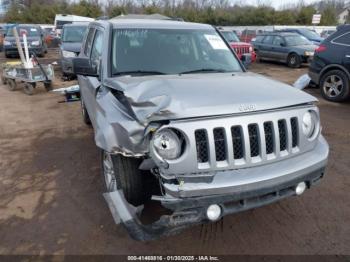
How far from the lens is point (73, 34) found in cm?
1345

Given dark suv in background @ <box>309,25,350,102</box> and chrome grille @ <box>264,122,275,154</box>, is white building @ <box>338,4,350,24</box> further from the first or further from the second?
chrome grille @ <box>264,122,275,154</box>

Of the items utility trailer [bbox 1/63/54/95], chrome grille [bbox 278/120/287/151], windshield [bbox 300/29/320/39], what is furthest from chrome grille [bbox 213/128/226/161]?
windshield [bbox 300/29/320/39]

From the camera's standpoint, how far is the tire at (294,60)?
15.2 metres

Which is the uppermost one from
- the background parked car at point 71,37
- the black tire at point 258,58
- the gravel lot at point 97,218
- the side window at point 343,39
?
the side window at point 343,39

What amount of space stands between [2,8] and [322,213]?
6345 centimetres

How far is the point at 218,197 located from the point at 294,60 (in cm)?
1453

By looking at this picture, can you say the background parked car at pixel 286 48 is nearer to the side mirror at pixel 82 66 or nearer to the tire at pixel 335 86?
the tire at pixel 335 86

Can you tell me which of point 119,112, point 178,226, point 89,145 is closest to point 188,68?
point 119,112

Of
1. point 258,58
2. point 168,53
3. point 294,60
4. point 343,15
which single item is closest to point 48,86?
point 168,53

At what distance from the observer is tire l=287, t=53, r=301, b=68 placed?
1523cm

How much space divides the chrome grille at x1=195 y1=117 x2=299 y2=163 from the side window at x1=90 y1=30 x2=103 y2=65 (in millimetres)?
2149

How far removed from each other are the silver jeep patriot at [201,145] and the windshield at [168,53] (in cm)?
30

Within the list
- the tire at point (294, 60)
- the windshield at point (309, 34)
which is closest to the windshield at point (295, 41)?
the tire at point (294, 60)

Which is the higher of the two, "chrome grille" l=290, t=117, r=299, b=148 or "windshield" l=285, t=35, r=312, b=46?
"chrome grille" l=290, t=117, r=299, b=148
